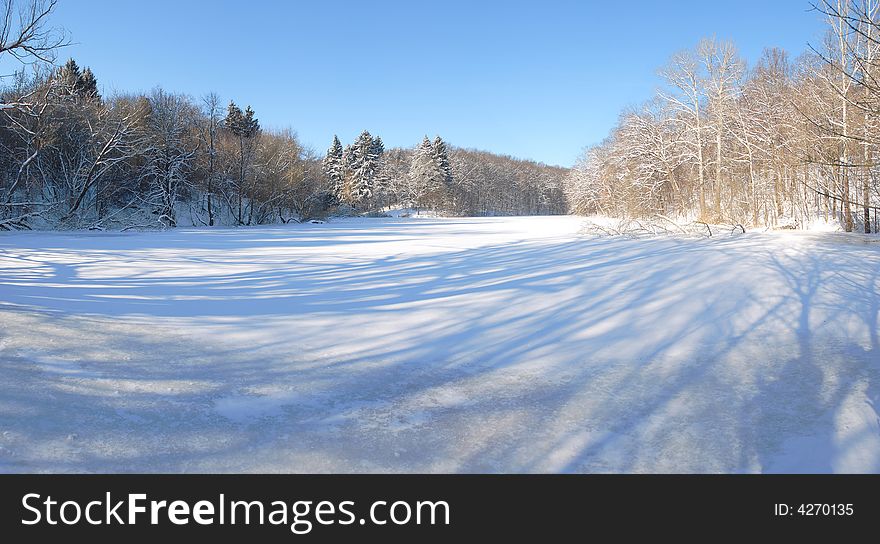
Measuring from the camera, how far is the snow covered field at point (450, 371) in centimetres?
272

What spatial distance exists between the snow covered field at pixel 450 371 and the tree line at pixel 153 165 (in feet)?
→ 36.9

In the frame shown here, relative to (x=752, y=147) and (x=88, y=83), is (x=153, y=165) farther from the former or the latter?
(x=752, y=147)

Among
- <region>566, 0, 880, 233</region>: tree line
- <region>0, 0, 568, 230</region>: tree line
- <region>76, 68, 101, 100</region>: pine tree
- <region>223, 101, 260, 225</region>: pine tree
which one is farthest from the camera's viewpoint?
<region>223, 101, 260, 225</region>: pine tree

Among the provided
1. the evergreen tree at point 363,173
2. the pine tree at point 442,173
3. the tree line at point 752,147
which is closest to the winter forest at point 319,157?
the tree line at point 752,147

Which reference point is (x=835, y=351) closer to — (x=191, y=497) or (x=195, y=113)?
(x=191, y=497)

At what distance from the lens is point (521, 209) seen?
97625 mm

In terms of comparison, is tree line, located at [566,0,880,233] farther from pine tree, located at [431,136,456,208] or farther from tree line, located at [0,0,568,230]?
pine tree, located at [431,136,456,208]

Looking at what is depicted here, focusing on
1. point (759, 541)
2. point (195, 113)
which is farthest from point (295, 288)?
point (195, 113)

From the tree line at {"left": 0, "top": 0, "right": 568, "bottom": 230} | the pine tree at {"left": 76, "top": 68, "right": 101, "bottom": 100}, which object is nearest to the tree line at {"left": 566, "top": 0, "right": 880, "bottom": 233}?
the tree line at {"left": 0, "top": 0, "right": 568, "bottom": 230}

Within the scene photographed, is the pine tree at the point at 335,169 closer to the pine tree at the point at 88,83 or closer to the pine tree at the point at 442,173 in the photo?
the pine tree at the point at 442,173

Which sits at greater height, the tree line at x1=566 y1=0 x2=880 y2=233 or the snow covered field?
the tree line at x1=566 y1=0 x2=880 y2=233

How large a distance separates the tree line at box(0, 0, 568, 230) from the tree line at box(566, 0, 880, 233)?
22864 millimetres

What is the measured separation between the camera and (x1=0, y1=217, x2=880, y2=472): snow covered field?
272cm

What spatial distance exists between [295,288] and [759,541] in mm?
6658
